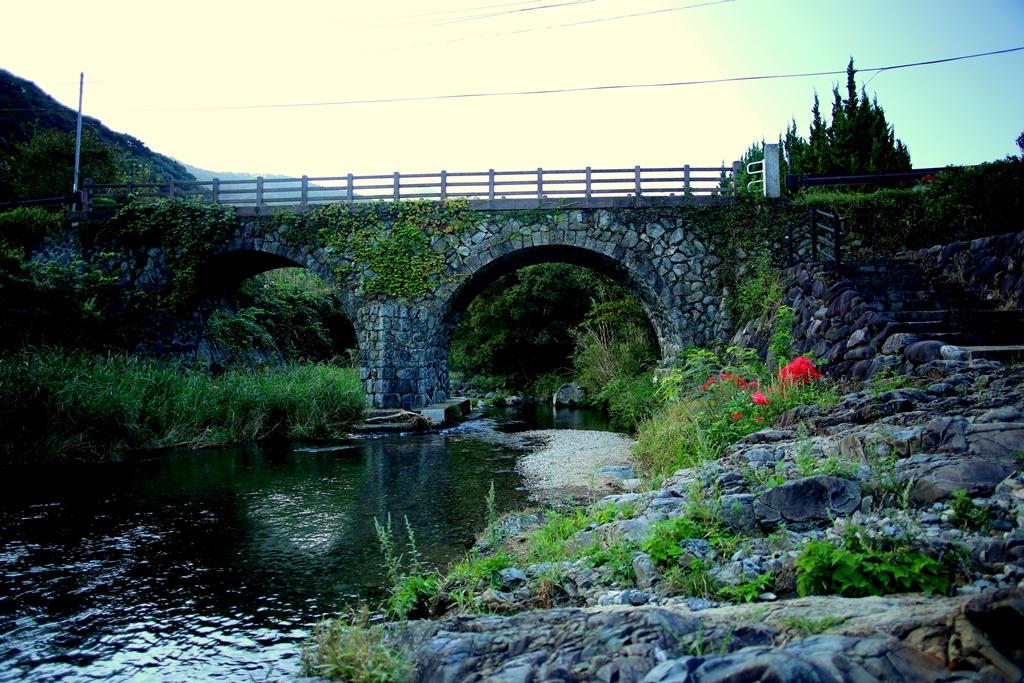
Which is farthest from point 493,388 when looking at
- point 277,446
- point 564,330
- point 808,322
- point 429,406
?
point 808,322

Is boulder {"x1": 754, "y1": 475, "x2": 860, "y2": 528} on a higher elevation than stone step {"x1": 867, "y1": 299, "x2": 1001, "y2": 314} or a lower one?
lower

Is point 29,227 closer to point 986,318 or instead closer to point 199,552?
point 199,552

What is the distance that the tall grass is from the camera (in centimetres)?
976

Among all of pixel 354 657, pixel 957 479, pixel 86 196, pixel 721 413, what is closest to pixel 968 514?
pixel 957 479

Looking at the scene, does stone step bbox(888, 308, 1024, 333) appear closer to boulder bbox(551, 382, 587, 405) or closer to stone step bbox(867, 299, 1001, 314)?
stone step bbox(867, 299, 1001, 314)

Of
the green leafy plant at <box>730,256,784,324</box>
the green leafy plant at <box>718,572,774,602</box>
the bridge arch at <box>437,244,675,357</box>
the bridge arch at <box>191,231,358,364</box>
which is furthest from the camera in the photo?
the bridge arch at <box>191,231,358,364</box>

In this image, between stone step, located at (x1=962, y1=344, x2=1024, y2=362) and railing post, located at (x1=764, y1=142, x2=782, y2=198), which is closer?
stone step, located at (x1=962, y1=344, x2=1024, y2=362)

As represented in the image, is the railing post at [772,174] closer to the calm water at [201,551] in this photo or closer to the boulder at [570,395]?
the boulder at [570,395]

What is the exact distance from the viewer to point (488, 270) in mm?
17047

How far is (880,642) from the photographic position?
2.12 metres

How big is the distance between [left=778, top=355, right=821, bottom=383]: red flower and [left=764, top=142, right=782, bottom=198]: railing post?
8.97 m

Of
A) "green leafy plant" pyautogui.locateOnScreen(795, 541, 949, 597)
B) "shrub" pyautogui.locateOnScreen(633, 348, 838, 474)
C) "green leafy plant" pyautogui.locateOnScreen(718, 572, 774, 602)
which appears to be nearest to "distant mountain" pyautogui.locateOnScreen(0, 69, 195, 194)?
"shrub" pyautogui.locateOnScreen(633, 348, 838, 474)

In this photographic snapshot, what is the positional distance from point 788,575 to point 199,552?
4.78 meters

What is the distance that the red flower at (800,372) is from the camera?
7.96 meters
